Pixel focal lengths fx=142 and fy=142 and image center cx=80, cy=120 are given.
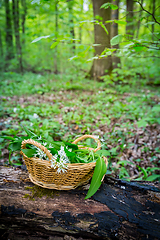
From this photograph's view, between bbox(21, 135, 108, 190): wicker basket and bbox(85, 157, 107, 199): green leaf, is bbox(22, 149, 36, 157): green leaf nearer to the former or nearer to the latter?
bbox(21, 135, 108, 190): wicker basket

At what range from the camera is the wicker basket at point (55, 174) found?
51.4 inches

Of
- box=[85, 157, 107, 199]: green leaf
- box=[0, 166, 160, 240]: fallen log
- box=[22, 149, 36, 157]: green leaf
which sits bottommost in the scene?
box=[0, 166, 160, 240]: fallen log

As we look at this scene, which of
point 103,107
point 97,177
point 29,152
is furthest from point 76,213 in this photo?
point 103,107

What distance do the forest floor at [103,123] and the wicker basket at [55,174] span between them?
50cm

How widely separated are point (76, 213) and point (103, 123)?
227 cm

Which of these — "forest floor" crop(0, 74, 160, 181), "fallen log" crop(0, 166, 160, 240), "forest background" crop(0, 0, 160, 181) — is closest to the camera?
"fallen log" crop(0, 166, 160, 240)

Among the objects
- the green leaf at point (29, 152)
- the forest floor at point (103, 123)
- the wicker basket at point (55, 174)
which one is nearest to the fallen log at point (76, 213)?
the wicker basket at point (55, 174)

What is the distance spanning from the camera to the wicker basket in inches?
51.4

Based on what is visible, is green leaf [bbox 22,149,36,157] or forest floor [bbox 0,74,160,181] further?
forest floor [bbox 0,74,160,181]

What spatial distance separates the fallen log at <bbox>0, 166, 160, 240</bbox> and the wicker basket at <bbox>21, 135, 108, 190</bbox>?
0.09 metres

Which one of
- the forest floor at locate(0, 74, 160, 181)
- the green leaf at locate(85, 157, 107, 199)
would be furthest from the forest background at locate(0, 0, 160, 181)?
the green leaf at locate(85, 157, 107, 199)

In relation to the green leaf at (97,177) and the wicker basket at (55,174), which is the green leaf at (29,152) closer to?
the wicker basket at (55,174)

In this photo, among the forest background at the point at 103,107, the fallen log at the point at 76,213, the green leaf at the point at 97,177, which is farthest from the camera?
the forest background at the point at 103,107

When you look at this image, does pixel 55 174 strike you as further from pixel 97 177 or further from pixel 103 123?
pixel 103 123
